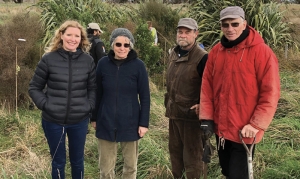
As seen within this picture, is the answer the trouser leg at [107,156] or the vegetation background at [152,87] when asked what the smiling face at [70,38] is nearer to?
the trouser leg at [107,156]

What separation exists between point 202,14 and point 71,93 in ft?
25.6

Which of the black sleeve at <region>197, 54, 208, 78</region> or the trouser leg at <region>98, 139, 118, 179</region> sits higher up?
the black sleeve at <region>197, 54, 208, 78</region>

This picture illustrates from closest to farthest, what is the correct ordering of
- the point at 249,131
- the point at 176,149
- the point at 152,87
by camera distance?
the point at 249,131 < the point at 176,149 < the point at 152,87

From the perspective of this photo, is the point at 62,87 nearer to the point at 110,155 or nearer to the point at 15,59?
the point at 110,155

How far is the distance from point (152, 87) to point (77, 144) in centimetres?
451

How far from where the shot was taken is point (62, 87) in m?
3.17

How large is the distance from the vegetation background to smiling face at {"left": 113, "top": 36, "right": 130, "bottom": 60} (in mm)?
1413

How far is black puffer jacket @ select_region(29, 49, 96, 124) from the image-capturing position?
317cm

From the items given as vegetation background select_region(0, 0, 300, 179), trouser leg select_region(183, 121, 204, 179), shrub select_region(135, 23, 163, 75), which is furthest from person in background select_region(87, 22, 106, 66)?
trouser leg select_region(183, 121, 204, 179)

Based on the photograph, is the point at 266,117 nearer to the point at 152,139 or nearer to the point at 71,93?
the point at 71,93

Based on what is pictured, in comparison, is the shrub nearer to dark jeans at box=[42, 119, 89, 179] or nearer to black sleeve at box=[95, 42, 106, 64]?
black sleeve at box=[95, 42, 106, 64]

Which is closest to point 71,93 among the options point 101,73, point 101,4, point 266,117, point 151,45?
point 101,73

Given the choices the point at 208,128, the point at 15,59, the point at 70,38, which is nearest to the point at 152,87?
the point at 15,59

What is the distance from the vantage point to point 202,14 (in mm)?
10328
